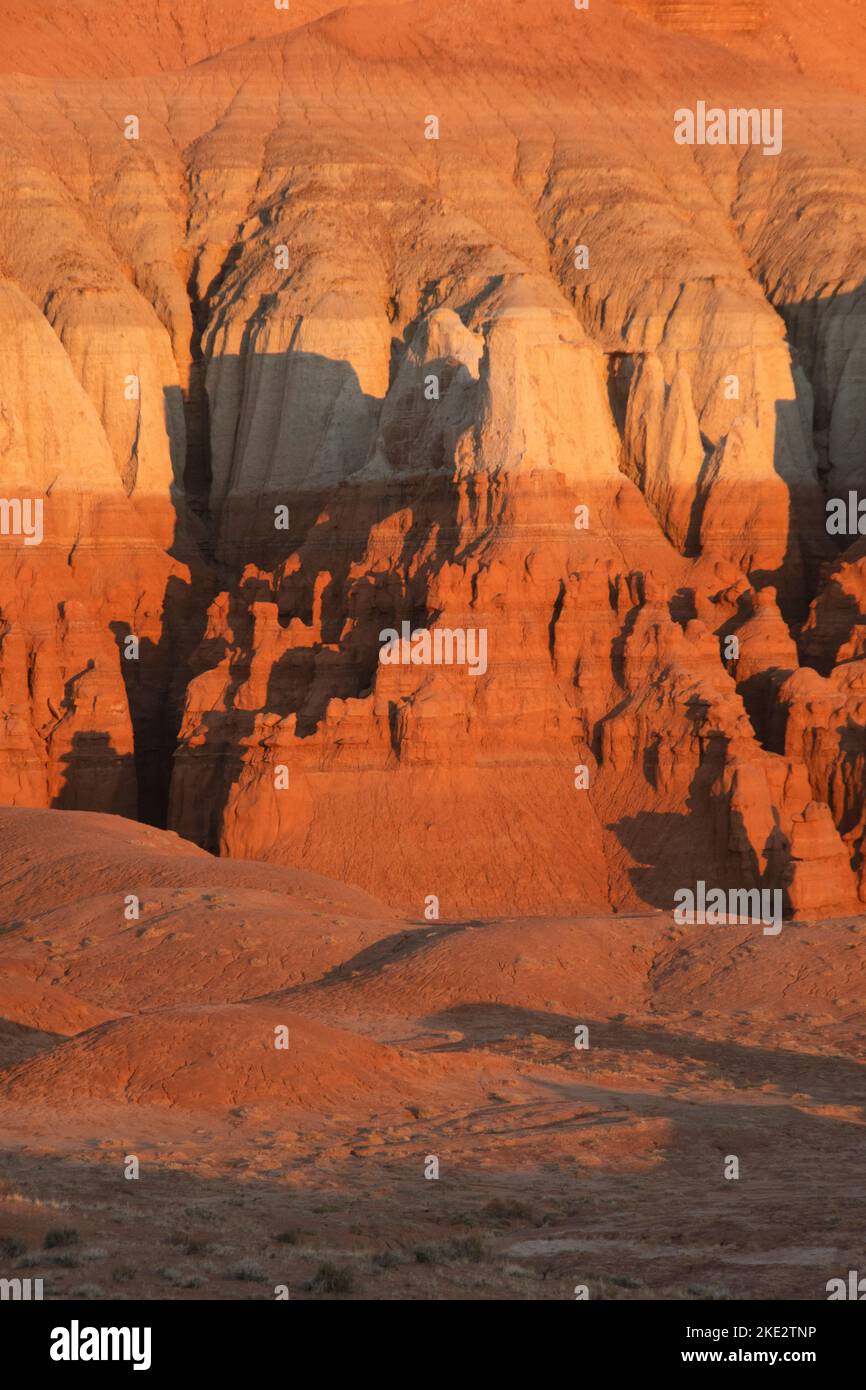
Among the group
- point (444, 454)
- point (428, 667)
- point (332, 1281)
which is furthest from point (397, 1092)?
point (444, 454)

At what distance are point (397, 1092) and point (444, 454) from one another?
37560 mm

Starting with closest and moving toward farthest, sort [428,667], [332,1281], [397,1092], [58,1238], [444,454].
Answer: [332,1281], [58,1238], [397,1092], [428,667], [444,454]

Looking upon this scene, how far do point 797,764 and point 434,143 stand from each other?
119 feet

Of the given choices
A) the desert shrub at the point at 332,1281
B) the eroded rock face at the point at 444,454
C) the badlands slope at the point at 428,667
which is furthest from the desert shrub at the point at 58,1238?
the eroded rock face at the point at 444,454

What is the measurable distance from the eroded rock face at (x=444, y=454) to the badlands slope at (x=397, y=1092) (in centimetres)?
1003

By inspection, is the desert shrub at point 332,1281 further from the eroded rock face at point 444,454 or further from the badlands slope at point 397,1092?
the eroded rock face at point 444,454

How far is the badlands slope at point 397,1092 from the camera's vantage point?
2539cm

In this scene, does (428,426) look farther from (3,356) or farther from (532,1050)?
(532,1050)

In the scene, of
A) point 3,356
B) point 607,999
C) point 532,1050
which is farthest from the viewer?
point 3,356

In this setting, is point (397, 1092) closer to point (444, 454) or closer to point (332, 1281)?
point (332, 1281)

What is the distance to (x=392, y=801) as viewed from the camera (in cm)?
6006

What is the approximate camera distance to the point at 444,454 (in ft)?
229

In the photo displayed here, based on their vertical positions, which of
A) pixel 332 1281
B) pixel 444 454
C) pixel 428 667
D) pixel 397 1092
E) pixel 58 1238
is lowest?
pixel 332 1281
